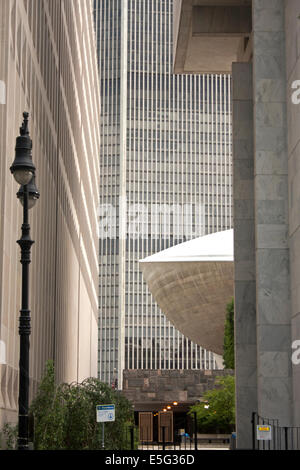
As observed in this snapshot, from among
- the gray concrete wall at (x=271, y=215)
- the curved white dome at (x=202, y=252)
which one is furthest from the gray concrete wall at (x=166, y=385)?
the gray concrete wall at (x=271, y=215)

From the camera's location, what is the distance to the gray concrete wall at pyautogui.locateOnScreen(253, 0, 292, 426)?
2762cm

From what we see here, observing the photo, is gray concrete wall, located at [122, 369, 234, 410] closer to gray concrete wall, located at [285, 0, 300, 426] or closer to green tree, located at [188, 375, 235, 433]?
green tree, located at [188, 375, 235, 433]

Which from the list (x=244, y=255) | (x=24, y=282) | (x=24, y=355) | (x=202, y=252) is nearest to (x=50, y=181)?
(x=244, y=255)

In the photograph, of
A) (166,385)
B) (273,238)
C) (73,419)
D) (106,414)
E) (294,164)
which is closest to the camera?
(106,414)

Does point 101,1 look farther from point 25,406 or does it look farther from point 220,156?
point 25,406

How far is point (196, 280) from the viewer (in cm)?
7706

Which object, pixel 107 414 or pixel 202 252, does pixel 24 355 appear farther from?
pixel 202 252

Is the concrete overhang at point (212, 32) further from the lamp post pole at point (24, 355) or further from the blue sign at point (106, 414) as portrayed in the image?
the lamp post pole at point (24, 355)

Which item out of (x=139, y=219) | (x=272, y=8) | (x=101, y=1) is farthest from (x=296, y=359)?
(x=101, y=1)

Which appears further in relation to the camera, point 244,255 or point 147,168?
point 147,168

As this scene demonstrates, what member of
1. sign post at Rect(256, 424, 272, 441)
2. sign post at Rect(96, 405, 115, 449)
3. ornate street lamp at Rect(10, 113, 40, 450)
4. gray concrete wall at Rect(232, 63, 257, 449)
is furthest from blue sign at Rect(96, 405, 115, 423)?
gray concrete wall at Rect(232, 63, 257, 449)

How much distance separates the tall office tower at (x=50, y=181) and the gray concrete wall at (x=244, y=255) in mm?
8102

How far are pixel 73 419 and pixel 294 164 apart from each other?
1055 cm

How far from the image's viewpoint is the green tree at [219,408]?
6912 centimetres
